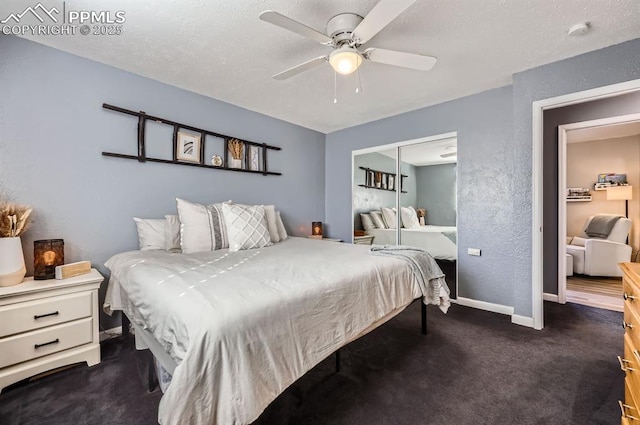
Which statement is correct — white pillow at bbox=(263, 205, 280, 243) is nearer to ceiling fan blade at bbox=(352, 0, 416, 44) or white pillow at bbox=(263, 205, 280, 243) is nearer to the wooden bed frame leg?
the wooden bed frame leg

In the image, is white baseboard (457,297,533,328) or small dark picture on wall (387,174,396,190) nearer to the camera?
white baseboard (457,297,533,328)

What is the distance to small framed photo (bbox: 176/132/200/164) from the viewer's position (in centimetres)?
287

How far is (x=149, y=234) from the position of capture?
2.46 meters

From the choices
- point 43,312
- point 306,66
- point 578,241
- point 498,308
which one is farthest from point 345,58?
point 578,241

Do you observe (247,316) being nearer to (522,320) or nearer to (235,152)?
(235,152)

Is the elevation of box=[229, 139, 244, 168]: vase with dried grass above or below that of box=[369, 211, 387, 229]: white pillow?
above

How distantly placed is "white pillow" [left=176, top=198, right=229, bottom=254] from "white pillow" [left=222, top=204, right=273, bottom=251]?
9 cm

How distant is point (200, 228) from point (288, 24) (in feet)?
6.11

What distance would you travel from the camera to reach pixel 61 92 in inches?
86.5

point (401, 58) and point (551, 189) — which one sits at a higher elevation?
point (401, 58)

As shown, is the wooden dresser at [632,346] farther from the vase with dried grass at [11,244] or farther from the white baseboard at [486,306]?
the vase with dried grass at [11,244]

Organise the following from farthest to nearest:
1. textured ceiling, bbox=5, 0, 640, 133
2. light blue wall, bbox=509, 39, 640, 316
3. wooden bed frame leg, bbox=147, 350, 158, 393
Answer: light blue wall, bbox=509, 39, 640, 316 < textured ceiling, bbox=5, 0, 640, 133 < wooden bed frame leg, bbox=147, 350, 158, 393

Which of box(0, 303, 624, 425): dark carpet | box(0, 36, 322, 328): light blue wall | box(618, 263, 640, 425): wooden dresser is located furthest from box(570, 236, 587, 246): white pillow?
box(0, 36, 322, 328): light blue wall

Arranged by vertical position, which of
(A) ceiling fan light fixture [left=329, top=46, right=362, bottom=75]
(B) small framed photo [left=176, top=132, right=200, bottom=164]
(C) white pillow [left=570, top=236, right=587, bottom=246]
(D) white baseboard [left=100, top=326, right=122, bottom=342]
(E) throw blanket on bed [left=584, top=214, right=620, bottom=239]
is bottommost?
(D) white baseboard [left=100, top=326, right=122, bottom=342]
